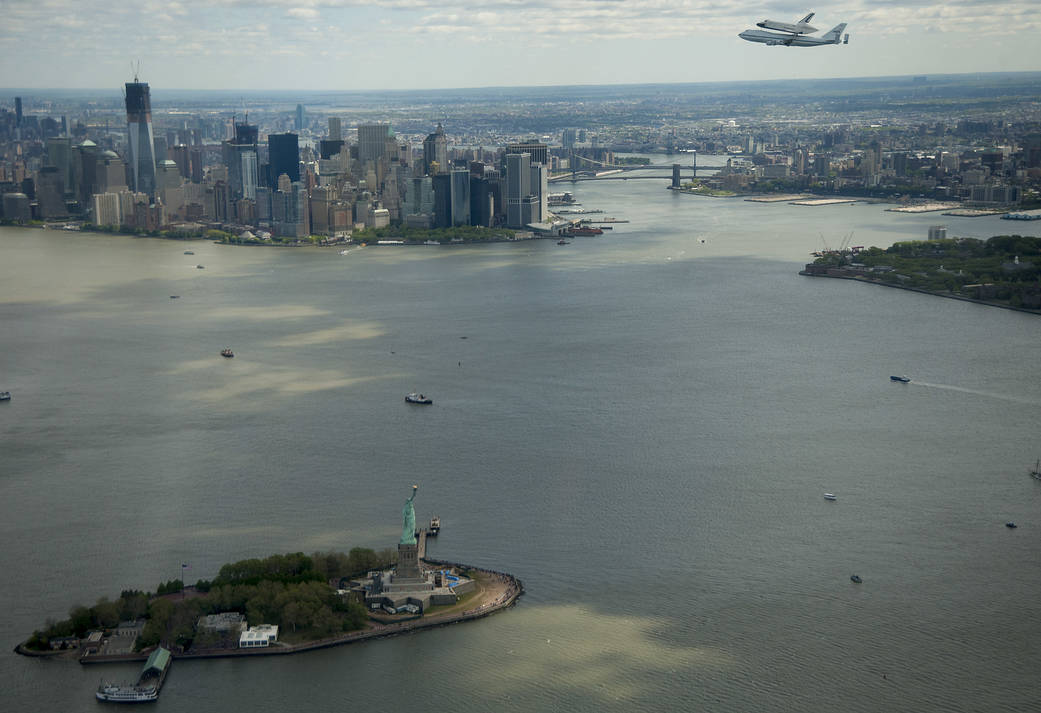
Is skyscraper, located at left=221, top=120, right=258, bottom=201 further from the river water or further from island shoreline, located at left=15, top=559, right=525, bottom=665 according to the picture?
island shoreline, located at left=15, top=559, right=525, bottom=665

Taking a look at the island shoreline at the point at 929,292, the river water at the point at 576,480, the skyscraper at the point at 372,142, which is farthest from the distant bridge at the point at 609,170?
the river water at the point at 576,480

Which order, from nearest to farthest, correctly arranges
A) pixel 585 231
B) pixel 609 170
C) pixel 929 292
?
pixel 929 292
pixel 585 231
pixel 609 170

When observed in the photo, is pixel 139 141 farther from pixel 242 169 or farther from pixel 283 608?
pixel 283 608

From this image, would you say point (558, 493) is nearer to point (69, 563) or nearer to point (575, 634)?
point (575, 634)

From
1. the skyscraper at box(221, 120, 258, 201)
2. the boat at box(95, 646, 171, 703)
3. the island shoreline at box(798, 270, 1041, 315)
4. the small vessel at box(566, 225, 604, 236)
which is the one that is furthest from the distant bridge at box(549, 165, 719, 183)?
the boat at box(95, 646, 171, 703)

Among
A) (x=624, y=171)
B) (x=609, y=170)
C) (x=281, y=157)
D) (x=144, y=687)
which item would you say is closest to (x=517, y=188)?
(x=281, y=157)

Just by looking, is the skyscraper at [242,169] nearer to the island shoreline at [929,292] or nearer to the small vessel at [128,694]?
the island shoreline at [929,292]

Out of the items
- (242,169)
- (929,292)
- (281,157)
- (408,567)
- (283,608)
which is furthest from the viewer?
(281,157)
